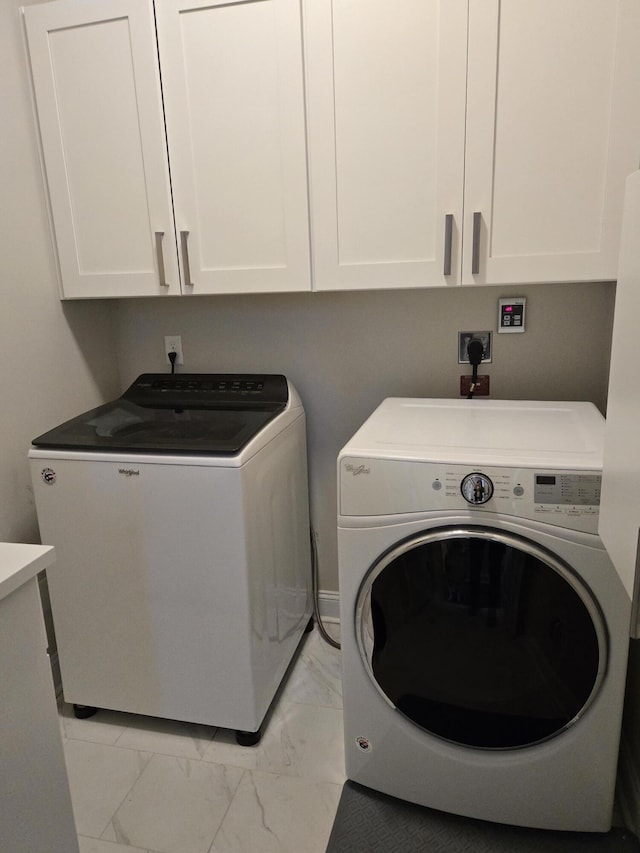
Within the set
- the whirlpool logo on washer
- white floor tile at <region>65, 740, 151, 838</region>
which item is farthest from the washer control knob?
white floor tile at <region>65, 740, 151, 838</region>

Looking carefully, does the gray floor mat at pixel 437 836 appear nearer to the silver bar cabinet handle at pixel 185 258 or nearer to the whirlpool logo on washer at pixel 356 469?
the whirlpool logo on washer at pixel 356 469

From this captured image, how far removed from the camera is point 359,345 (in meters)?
1.97

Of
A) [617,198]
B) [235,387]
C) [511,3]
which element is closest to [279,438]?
[235,387]

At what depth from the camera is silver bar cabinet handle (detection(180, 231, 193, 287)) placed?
167 cm

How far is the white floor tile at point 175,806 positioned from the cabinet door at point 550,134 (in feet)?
5.18

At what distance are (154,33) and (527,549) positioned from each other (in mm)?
1655

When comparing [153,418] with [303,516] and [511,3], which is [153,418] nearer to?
[303,516]

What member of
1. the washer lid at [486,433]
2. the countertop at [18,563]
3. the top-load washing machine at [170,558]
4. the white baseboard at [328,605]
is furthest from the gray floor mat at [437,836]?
the countertop at [18,563]

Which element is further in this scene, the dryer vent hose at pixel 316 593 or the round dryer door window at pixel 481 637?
the dryer vent hose at pixel 316 593

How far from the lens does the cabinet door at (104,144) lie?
158cm

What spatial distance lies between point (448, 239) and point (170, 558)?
3.78 feet

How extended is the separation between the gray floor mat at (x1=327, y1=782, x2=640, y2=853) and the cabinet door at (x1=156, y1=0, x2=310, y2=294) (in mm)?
1426

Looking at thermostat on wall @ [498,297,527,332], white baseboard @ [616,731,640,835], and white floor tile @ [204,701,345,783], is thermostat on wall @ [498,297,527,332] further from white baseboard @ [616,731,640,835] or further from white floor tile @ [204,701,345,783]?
white floor tile @ [204,701,345,783]

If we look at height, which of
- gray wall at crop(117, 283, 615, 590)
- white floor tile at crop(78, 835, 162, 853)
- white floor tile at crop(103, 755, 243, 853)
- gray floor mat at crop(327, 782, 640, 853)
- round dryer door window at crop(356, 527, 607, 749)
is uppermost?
gray wall at crop(117, 283, 615, 590)
